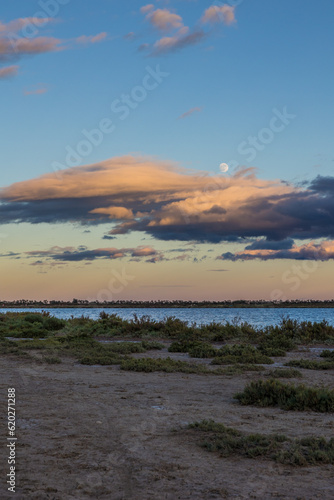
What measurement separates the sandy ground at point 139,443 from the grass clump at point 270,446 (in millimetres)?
195

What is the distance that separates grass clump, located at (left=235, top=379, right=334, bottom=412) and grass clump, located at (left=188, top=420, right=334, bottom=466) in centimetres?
264

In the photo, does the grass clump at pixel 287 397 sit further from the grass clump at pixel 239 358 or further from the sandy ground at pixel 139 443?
the grass clump at pixel 239 358

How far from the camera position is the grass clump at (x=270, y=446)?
7094 millimetres

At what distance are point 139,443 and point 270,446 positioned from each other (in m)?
2.03

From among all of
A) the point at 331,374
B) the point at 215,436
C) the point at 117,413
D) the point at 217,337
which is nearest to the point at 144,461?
the point at 215,436

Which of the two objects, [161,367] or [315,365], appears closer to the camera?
[161,367]

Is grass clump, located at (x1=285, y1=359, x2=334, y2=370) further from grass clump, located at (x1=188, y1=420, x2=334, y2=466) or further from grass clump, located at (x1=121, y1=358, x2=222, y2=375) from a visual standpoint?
grass clump, located at (x1=188, y1=420, x2=334, y2=466)

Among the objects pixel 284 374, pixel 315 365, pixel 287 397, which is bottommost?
pixel 315 365

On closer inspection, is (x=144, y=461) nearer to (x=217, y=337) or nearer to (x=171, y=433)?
(x=171, y=433)

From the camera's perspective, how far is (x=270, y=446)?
24.7 feet

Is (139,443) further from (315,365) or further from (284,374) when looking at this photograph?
(315,365)

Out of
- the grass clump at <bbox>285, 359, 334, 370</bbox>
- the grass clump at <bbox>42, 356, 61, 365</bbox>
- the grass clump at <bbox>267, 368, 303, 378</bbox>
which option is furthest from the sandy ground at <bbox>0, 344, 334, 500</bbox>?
the grass clump at <bbox>285, 359, 334, 370</bbox>

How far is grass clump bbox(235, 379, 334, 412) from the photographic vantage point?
34.8 ft

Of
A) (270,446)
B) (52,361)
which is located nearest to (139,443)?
(270,446)
